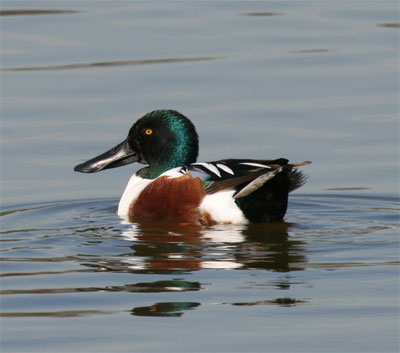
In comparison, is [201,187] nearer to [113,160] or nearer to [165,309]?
[113,160]

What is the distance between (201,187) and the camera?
9422 mm

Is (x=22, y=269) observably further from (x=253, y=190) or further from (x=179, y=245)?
(x=253, y=190)

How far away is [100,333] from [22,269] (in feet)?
5.59

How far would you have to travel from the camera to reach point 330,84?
14.1 meters

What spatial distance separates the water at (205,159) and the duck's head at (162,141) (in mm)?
497

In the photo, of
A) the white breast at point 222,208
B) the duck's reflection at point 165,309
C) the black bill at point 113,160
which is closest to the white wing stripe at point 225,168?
the white breast at point 222,208

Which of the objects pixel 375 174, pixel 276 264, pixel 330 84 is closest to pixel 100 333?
pixel 276 264

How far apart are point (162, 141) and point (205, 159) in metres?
1.38

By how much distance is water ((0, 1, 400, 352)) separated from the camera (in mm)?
6730

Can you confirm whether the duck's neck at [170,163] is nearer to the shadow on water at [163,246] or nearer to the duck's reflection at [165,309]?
the shadow on water at [163,246]

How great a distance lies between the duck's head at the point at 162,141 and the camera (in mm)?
10250

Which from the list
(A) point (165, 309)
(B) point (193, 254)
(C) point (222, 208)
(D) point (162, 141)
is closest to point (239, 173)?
(C) point (222, 208)

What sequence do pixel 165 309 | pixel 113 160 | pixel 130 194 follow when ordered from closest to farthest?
pixel 165 309 < pixel 130 194 < pixel 113 160

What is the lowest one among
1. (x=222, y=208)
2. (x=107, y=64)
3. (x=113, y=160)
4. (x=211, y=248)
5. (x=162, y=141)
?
(x=211, y=248)
